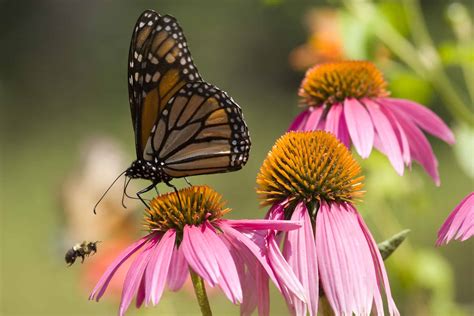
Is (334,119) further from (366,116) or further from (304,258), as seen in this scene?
(304,258)

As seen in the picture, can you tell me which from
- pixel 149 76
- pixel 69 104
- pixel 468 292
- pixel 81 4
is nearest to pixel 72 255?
pixel 149 76

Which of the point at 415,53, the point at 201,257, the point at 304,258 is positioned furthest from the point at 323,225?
the point at 415,53

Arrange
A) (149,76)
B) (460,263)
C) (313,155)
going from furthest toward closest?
(460,263), (149,76), (313,155)

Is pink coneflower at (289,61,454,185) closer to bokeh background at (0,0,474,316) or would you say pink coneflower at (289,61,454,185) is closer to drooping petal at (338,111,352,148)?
drooping petal at (338,111,352,148)

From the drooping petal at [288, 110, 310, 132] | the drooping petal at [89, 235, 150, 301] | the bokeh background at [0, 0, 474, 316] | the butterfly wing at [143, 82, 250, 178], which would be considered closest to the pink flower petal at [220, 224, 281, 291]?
the drooping petal at [89, 235, 150, 301]

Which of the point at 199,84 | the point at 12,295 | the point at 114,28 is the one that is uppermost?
the point at 114,28

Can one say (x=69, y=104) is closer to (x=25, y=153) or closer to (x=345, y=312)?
(x=25, y=153)

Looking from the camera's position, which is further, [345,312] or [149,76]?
[149,76]

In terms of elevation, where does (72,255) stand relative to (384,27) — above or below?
below
